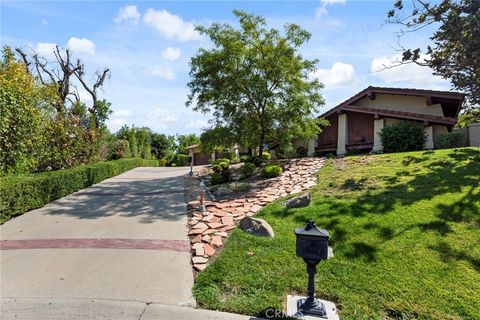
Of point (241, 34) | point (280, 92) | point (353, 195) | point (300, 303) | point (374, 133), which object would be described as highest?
point (241, 34)

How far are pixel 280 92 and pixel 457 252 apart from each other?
393 inches

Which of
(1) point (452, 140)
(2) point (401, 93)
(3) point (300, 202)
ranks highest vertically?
(2) point (401, 93)

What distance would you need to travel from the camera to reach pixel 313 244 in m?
3.79

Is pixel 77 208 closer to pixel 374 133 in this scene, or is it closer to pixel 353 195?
pixel 353 195

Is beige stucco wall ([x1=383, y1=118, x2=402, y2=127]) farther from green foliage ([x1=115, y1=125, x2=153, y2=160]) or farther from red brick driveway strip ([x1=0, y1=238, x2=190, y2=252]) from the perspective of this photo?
green foliage ([x1=115, y1=125, x2=153, y2=160])

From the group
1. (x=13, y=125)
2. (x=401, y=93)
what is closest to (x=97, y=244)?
(x=13, y=125)

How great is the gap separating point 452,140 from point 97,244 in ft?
47.7

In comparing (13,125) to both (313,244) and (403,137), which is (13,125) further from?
(403,137)

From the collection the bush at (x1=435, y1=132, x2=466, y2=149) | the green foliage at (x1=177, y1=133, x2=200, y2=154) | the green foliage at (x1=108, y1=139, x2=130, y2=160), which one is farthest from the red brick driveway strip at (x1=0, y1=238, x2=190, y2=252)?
the green foliage at (x1=177, y1=133, x2=200, y2=154)

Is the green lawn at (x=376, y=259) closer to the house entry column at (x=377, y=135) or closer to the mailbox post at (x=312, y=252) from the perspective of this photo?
the mailbox post at (x=312, y=252)

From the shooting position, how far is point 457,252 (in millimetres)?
4898

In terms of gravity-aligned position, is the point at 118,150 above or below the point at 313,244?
above

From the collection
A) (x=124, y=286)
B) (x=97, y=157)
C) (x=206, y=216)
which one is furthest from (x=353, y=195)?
(x=97, y=157)

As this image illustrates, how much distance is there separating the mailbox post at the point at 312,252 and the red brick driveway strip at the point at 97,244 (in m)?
2.72
